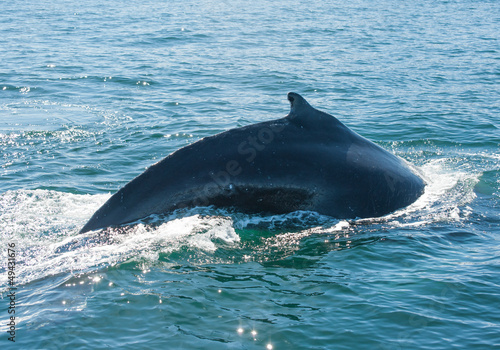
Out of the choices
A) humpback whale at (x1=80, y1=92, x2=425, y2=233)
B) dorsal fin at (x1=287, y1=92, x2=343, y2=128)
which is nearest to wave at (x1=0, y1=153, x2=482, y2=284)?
humpback whale at (x1=80, y1=92, x2=425, y2=233)

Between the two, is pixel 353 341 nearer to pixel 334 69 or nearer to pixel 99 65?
pixel 334 69

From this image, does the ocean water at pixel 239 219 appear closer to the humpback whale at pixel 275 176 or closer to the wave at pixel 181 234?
the wave at pixel 181 234

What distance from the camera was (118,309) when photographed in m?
7.60

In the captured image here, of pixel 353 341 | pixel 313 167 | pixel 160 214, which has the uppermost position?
pixel 313 167

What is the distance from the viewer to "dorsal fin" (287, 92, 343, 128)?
9117 mm

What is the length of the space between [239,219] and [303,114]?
1.90 meters

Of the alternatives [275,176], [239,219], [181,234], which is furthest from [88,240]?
[275,176]

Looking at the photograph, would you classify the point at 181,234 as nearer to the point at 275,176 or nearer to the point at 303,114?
the point at 275,176

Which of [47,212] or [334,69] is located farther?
[334,69]

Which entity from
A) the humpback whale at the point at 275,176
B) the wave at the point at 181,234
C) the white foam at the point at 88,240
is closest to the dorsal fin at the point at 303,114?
the humpback whale at the point at 275,176

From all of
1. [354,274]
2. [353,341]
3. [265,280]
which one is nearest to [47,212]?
[265,280]

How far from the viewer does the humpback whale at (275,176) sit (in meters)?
8.48

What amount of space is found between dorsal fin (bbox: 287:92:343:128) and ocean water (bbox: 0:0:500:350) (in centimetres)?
143

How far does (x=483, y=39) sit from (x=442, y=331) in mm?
29139
